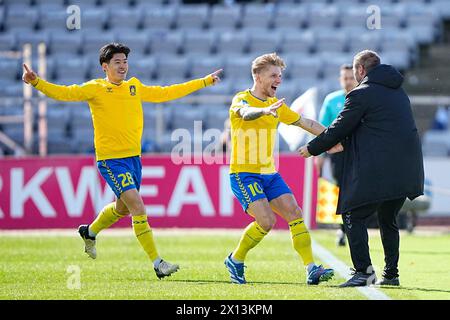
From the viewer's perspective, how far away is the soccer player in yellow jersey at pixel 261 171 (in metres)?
8.82

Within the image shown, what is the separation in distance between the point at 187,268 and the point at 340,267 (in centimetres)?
152

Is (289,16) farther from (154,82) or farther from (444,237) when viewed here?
(444,237)

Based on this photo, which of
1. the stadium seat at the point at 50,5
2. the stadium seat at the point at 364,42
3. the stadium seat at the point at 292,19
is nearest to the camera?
the stadium seat at the point at 364,42

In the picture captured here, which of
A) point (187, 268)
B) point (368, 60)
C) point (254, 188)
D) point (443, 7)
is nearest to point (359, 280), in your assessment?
point (254, 188)

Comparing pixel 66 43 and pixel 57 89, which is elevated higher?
pixel 66 43

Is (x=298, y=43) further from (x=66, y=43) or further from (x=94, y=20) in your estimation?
(x=66, y=43)

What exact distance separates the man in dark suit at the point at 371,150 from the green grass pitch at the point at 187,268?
575 millimetres

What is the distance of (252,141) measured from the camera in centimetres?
888

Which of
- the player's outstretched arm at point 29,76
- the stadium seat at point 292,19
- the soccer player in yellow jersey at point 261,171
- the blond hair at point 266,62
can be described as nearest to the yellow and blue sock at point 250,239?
the soccer player in yellow jersey at point 261,171

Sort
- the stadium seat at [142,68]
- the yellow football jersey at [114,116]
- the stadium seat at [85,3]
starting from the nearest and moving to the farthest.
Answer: the yellow football jersey at [114,116]
the stadium seat at [142,68]
the stadium seat at [85,3]

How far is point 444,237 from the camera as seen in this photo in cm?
1473

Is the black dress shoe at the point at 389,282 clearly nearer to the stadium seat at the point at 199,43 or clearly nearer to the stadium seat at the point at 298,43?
the stadium seat at the point at 298,43

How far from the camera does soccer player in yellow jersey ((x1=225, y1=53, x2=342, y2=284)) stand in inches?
347
